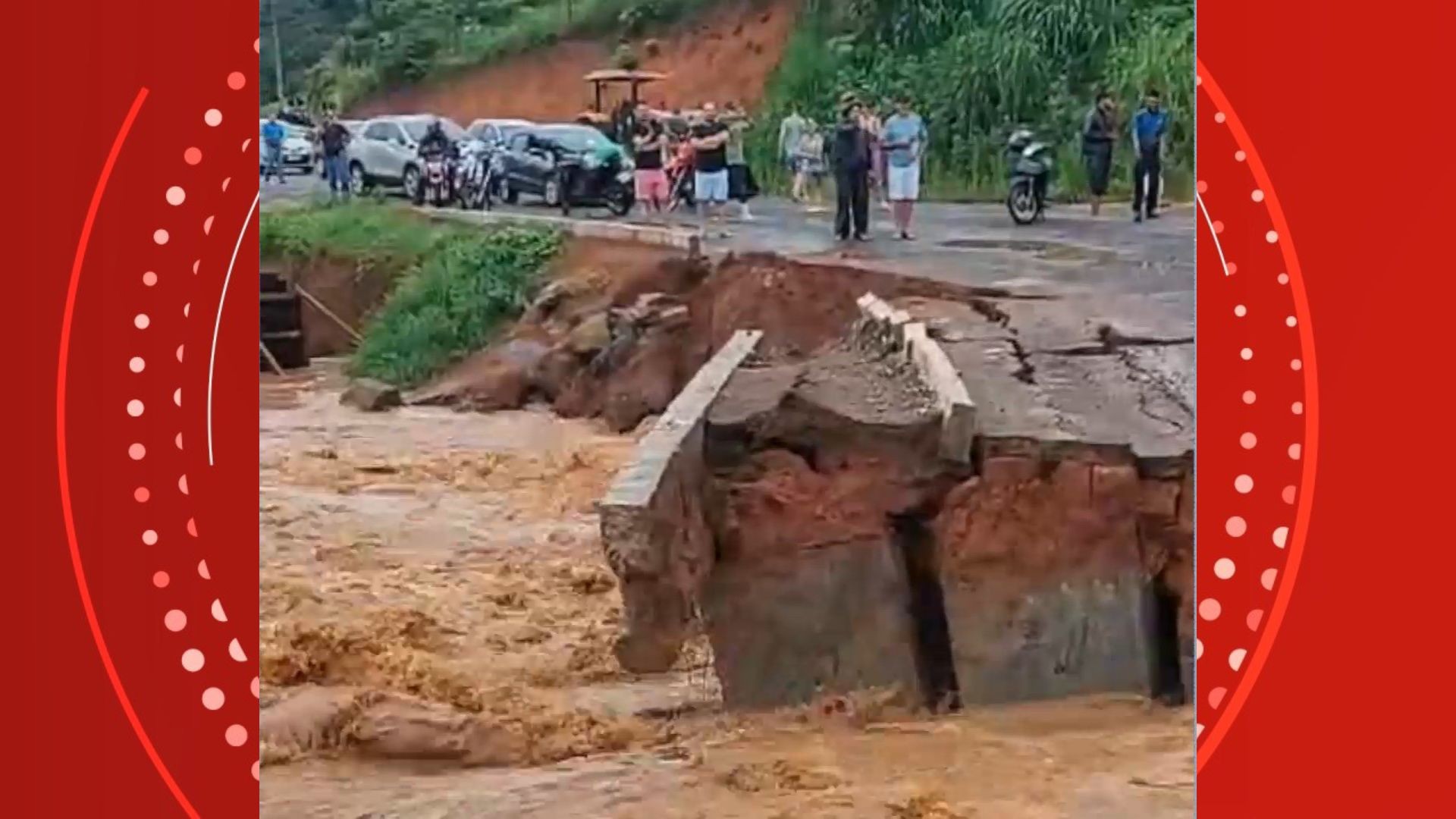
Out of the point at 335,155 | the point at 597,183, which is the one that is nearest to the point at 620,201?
the point at 597,183

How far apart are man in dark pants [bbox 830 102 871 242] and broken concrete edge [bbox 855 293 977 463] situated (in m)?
0.11

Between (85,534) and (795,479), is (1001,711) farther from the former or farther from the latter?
(85,534)

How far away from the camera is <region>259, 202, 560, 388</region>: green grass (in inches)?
148

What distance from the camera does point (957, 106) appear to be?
3.73 metres

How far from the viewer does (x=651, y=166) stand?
12.4ft

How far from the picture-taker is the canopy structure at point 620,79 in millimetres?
3734

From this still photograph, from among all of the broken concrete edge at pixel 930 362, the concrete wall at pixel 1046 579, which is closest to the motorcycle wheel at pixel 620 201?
the broken concrete edge at pixel 930 362

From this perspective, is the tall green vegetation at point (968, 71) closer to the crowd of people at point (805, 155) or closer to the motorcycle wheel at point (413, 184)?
the crowd of people at point (805, 155)

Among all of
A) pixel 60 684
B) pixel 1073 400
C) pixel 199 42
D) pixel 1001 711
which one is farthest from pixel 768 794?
pixel 199 42

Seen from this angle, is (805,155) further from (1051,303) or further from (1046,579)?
(1046,579)

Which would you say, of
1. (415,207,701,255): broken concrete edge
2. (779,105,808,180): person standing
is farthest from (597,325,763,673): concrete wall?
(779,105,808,180): person standing
